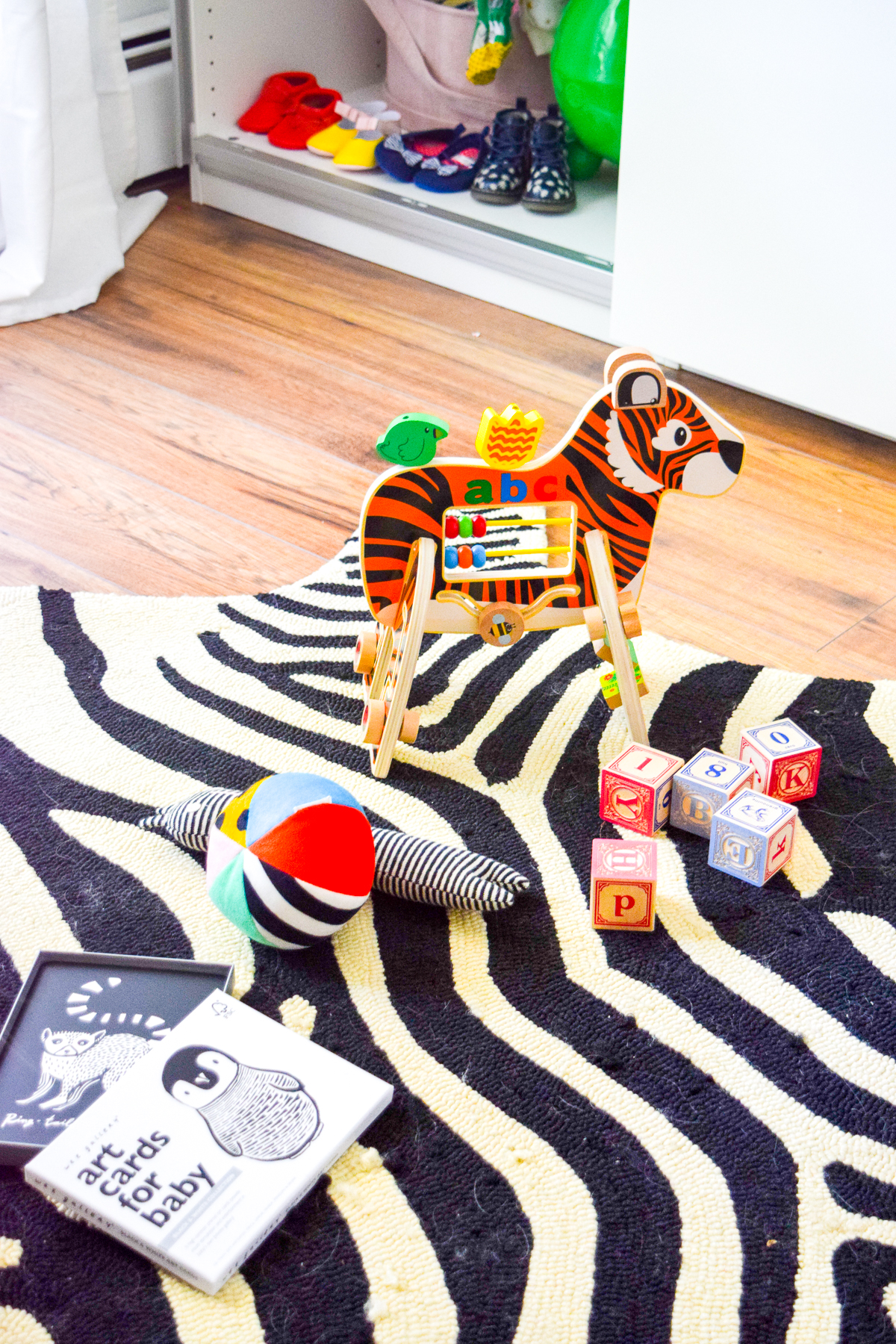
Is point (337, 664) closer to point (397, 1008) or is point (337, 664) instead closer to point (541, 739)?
point (541, 739)

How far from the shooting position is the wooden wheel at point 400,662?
4.30 feet

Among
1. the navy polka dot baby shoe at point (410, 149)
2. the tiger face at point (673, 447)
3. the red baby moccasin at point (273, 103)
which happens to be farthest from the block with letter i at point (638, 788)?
the red baby moccasin at point (273, 103)

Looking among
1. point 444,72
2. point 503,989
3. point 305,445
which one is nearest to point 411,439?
point 503,989

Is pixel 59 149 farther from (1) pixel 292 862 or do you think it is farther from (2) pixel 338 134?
(1) pixel 292 862

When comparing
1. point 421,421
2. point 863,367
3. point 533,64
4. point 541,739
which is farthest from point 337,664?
point 533,64

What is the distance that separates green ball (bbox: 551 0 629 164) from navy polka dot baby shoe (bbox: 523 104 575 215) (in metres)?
0.04

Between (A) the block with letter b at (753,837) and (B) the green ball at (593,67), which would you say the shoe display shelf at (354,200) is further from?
(A) the block with letter b at (753,837)

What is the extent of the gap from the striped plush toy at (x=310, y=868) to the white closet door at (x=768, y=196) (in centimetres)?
107

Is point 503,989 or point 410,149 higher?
point 410,149

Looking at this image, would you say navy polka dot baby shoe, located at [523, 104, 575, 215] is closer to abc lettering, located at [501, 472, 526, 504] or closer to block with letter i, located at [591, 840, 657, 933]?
abc lettering, located at [501, 472, 526, 504]

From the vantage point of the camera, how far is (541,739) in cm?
146

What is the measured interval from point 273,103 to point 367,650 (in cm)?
168

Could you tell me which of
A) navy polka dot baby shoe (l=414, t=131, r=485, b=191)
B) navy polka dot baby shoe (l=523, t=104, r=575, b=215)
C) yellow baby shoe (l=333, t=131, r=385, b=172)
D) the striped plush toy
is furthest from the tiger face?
yellow baby shoe (l=333, t=131, r=385, b=172)

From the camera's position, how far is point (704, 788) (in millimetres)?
1302
